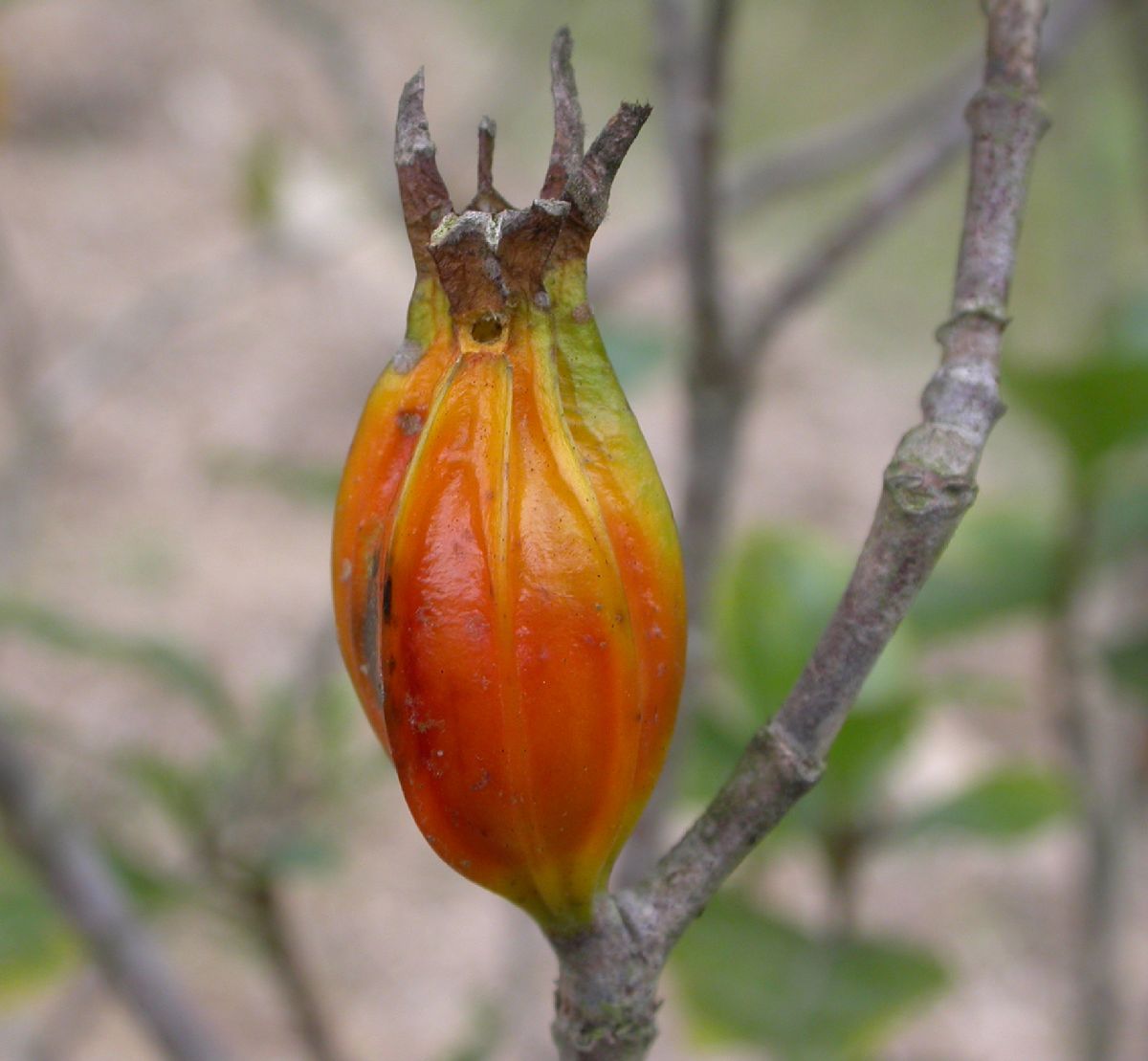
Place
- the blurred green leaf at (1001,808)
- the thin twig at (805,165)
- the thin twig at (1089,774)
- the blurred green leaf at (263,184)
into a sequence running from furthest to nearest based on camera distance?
the blurred green leaf at (263,184), the thin twig at (805,165), the thin twig at (1089,774), the blurred green leaf at (1001,808)

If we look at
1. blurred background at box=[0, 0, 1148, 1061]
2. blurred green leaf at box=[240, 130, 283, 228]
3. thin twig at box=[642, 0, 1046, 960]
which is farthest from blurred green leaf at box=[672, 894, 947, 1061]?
blurred green leaf at box=[240, 130, 283, 228]

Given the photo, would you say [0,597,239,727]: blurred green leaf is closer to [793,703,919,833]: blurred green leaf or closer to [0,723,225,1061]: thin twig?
[0,723,225,1061]: thin twig

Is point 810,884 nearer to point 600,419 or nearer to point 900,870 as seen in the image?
point 900,870

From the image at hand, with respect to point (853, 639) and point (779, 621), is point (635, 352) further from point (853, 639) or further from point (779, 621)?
point (853, 639)

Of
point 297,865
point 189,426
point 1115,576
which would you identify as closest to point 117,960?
point 297,865

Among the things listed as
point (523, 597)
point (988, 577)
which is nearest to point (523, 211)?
point (523, 597)

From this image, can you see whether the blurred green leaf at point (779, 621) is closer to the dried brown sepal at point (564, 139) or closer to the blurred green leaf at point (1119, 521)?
the blurred green leaf at point (1119, 521)

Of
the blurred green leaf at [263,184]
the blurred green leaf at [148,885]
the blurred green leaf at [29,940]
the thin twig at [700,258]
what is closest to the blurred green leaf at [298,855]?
the blurred green leaf at [148,885]
